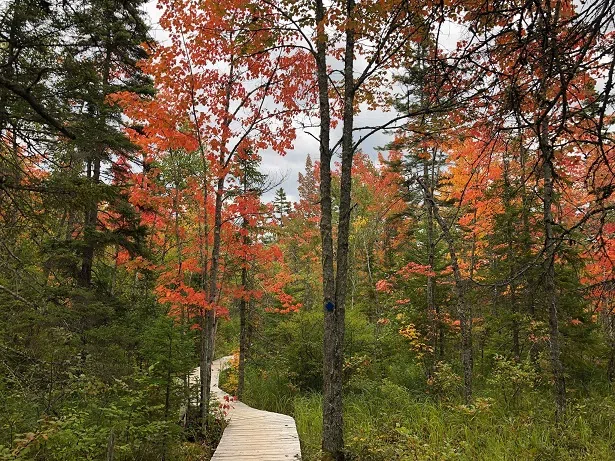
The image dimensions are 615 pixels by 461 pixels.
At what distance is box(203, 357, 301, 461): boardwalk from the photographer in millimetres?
7102

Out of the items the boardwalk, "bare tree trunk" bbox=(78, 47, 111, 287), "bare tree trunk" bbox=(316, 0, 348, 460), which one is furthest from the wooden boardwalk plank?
"bare tree trunk" bbox=(78, 47, 111, 287)

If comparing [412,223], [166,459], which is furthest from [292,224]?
[166,459]

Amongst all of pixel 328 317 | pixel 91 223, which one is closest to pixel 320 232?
pixel 328 317

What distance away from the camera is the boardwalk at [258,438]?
710 centimetres

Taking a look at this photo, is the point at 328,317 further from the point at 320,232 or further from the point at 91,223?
the point at 91,223

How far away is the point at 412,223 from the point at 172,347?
1578 centimetres

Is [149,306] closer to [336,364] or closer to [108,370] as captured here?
[108,370]

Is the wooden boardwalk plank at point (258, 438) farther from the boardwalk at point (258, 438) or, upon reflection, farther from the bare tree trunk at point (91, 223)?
the bare tree trunk at point (91, 223)

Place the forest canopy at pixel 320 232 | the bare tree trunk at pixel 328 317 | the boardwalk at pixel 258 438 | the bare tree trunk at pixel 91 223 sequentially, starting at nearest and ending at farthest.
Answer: the forest canopy at pixel 320 232 → the bare tree trunk at pixel 328 317 → the boardwalk at pixel 258 438 → the bare tree trunk at pixel 91 223

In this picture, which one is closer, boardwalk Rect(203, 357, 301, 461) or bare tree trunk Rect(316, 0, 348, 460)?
bare tree trunk Rect(316, 0, 348, 460)

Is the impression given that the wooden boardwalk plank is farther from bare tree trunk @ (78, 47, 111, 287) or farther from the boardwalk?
bare tree trunk @ (78, 47, 111, 287)

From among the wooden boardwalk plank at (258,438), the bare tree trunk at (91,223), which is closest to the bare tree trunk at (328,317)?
the wooden boardwalk plank at (258,438)

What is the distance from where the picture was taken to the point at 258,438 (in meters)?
8.15

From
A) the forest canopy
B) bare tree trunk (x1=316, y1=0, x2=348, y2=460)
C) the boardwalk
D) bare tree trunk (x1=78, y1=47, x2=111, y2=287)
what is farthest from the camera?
bare tree trunk (x1=78, y1=47, x2=111, y2=287)
